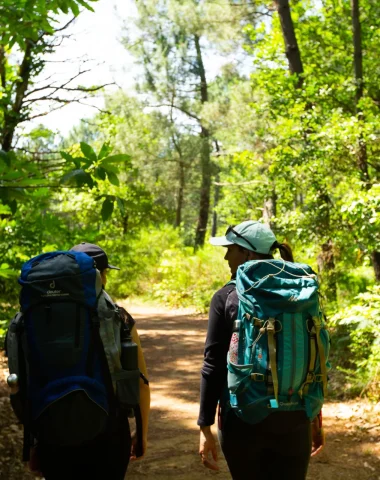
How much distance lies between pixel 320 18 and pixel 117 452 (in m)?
12.8

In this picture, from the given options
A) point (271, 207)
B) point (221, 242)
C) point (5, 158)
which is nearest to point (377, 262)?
point (271, 207)

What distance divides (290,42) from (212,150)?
43.8 feet

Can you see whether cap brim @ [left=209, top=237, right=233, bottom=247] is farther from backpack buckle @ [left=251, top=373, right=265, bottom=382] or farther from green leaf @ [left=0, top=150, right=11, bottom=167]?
green leaf @ [left=0, top=150, right=11, bottom=167]

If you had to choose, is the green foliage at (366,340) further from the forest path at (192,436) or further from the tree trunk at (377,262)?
the tree trunk at (377,262)

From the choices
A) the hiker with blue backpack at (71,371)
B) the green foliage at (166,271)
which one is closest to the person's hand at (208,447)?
the hiker with blue backpack at (71,371)

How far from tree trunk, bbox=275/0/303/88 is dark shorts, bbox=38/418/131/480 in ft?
29.9

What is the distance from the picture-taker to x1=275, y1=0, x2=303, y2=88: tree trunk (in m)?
10.2

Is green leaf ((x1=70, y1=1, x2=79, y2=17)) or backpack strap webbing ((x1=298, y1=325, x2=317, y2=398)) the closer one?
backpack strap webbing ((x1=298, y1=325, x2=317, y2=398))

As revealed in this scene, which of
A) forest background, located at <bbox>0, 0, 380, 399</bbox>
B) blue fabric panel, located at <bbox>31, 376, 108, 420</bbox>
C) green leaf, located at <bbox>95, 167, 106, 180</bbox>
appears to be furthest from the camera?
forest background, located at <bbox>0, 0, 380, 399</bbox>

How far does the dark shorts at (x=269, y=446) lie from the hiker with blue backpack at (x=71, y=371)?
1.41ft

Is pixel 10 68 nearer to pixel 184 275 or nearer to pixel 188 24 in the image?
pixel 184 275

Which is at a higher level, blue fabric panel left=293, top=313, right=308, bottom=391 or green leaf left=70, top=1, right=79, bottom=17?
green leaf left=70, top=1, right=79, bottom=17

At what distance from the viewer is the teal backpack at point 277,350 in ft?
6.96

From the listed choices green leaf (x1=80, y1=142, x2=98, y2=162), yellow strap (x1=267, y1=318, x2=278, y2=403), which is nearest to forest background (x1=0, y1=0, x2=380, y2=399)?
green leaf (x1=80, y1=142, x2=98, y2=162)
